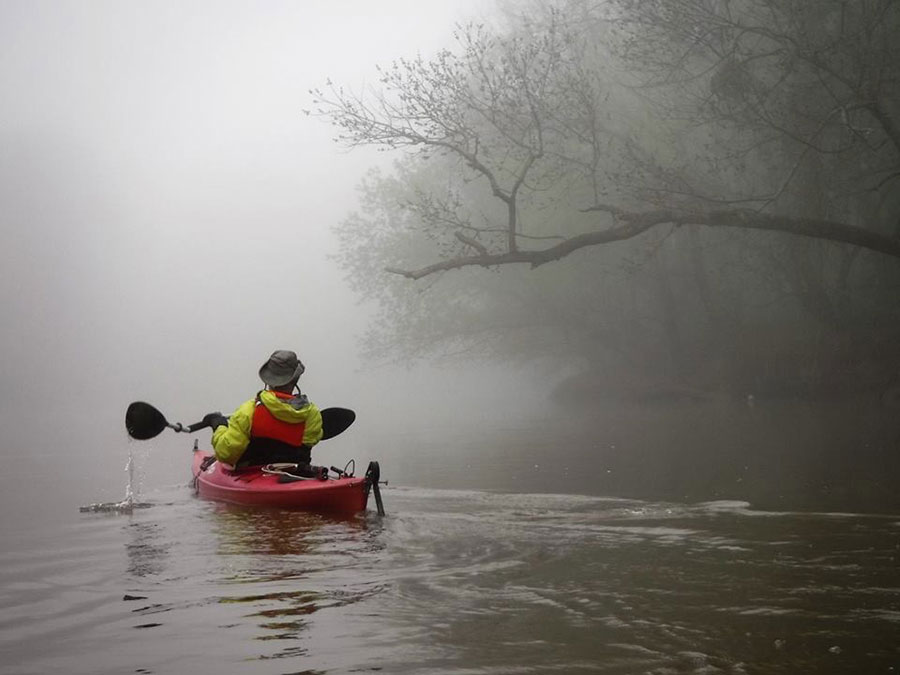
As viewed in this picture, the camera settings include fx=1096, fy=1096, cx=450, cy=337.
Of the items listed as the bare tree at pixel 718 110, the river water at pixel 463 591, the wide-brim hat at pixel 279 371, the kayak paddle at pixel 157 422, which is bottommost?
the river water at pixel 463 591

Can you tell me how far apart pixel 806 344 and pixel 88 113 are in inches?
6280

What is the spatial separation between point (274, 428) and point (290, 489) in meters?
0.58

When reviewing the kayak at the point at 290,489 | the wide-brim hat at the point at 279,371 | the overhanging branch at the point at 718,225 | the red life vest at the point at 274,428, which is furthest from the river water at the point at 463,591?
the overhanging branch at the point at 718,225

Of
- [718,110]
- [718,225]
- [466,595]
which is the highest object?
[718,110]

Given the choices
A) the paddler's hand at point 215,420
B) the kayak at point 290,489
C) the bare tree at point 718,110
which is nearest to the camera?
the kayak at point 290,489

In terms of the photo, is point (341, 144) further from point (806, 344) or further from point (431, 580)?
point (431, 580)

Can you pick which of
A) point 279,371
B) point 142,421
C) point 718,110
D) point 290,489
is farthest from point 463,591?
point 718,110

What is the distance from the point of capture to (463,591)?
5762 mm

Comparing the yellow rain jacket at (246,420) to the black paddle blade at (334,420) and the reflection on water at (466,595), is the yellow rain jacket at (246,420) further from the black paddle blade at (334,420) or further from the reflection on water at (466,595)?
the black paddle blade at (334,420)

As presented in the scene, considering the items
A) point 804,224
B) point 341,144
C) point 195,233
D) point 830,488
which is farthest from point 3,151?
point 830,488

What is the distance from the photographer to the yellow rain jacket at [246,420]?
8.80 m

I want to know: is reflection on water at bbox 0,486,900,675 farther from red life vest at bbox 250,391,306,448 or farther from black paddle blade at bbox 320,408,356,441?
black paddle blade at bbox 320,408,356,441

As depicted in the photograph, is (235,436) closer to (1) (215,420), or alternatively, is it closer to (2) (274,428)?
(2) (274,428)

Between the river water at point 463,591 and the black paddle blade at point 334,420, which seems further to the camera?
the black paddle blade at point 334,420
